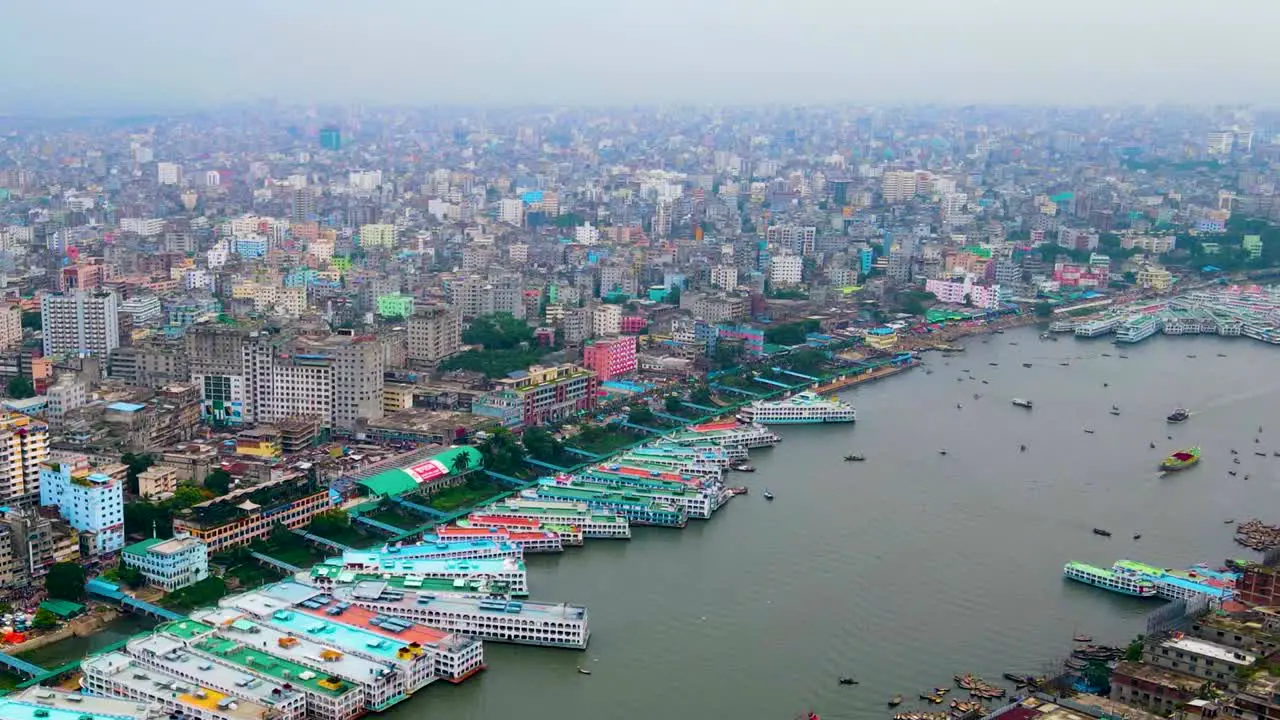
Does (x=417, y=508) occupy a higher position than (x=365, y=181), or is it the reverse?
(x=365, y=181)

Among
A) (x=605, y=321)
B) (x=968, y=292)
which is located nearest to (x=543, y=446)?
(x=605, y=321)

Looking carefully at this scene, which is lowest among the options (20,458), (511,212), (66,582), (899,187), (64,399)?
(66,582)

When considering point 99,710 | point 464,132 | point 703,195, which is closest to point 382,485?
point 99,710

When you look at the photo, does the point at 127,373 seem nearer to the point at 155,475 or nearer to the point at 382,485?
the point at 155,475

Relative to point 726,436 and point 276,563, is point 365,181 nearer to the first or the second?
point 726,436

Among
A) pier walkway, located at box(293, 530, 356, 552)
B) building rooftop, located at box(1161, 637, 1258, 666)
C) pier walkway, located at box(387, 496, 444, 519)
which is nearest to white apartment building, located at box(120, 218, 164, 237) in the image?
pier walkway, located at box(387, 496, 444, 519)

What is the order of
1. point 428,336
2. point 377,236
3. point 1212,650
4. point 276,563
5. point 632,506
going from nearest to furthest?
point 1212,650
point 276,563
point 632,506
point 428,336
point 377,236
